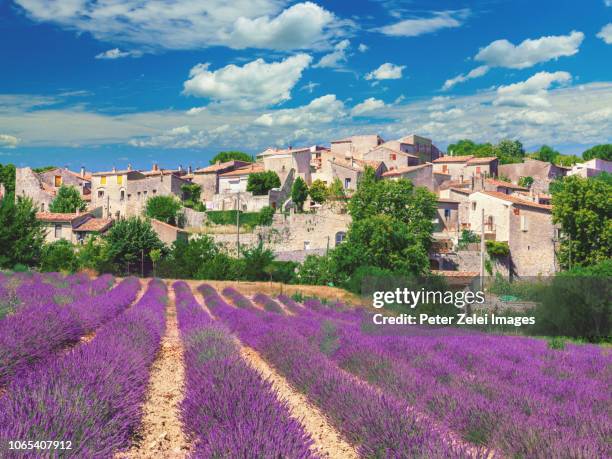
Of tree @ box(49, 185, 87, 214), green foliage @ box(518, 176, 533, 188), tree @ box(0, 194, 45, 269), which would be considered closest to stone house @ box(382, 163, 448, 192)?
green foliage @ box(518, 176, 533, 188)

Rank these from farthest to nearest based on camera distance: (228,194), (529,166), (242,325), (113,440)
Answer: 1. (529,166)
2. (228,194)
3. (242,325)
4. (113,440)

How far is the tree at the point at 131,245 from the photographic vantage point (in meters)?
30.0

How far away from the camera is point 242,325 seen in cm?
1074

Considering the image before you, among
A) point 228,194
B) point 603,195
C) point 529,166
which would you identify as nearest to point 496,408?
point 603,195

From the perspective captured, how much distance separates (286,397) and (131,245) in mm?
25674

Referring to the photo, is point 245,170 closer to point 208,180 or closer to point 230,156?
point 208,180

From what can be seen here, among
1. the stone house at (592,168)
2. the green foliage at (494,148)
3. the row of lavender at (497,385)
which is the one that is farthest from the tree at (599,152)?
the row of lavender at (497,385)

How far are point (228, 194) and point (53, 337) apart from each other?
33684 millimetres

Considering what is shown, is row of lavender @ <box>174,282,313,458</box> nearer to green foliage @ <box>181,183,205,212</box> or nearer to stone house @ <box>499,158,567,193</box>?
green foliage @ <box>181,183,205,212</box>

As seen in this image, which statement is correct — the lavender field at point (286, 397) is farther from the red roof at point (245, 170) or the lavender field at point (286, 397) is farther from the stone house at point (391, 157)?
the stone house at point (391, 157)

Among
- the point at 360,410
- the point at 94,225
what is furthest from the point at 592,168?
the point at 360,410

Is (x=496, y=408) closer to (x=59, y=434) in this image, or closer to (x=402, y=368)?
(x=402, y=368)

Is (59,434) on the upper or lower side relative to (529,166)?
lower

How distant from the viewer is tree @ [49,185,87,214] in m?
43.5
